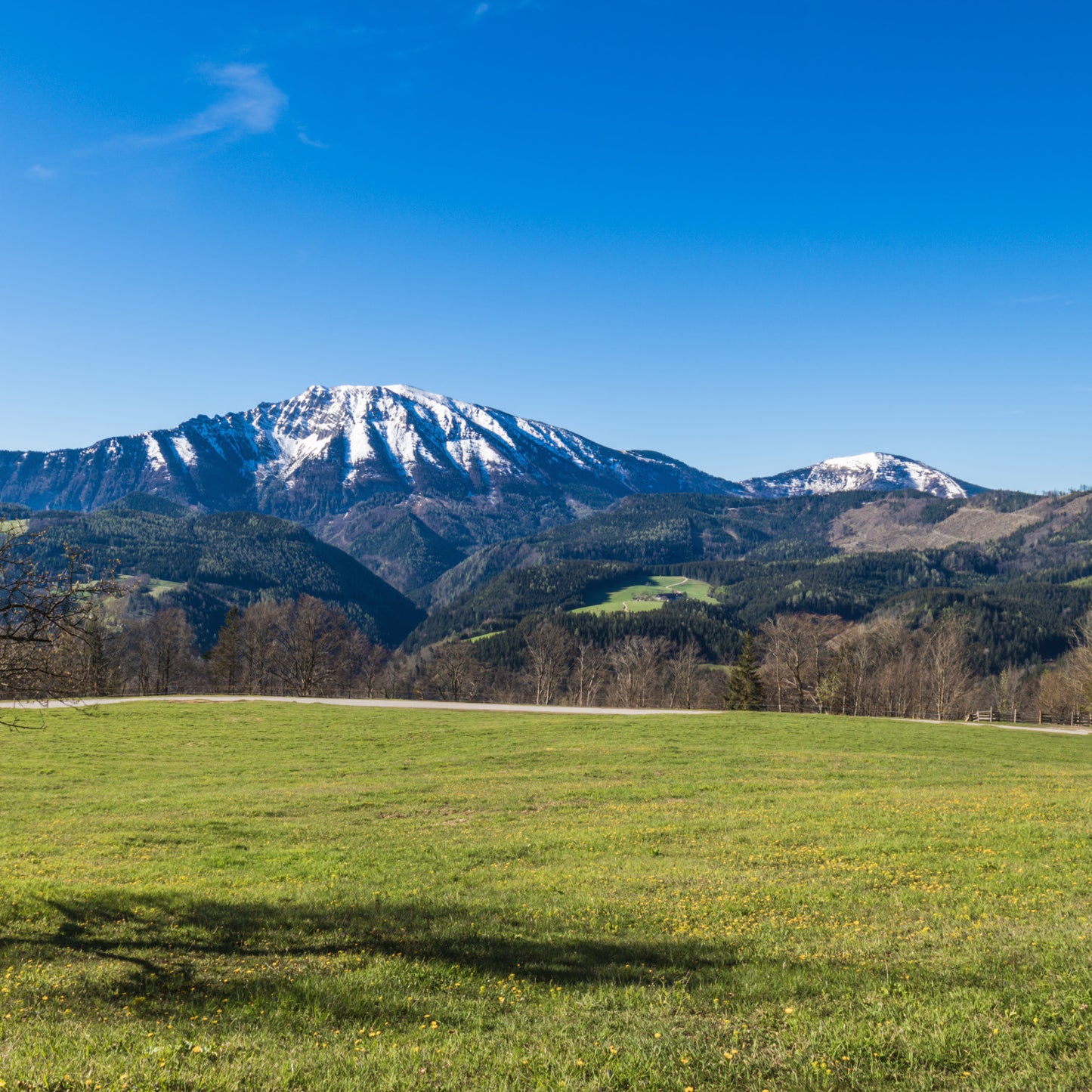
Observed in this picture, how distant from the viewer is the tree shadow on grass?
413 inches

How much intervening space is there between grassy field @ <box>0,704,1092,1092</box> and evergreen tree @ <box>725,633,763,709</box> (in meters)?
58.7

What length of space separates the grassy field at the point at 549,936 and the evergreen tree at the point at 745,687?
58738 millimetres

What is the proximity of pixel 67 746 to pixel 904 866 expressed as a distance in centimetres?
4343

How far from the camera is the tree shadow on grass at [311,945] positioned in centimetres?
1050

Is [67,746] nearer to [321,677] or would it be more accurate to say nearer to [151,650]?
[321,677]

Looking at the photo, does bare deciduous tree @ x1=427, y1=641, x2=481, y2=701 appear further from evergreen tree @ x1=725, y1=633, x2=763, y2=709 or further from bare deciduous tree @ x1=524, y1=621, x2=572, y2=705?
evergreen tree @ x1=725, y1=633, x2=763, y2=709

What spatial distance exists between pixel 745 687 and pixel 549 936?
8112cm

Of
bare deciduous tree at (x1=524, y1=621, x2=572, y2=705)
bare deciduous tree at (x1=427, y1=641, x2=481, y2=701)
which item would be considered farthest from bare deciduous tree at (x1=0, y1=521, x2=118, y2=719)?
bare deciduous tree at (x1=427, y1=641, x2=481, y2=701)

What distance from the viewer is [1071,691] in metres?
107

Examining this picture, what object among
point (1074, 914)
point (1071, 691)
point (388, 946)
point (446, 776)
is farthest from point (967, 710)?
point (388, 946)

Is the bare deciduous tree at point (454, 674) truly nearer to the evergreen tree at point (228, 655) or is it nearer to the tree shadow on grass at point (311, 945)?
the evergreen tree at point (228, 655)

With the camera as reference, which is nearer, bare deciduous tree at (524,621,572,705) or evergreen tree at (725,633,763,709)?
evergreen tree at (725,633,763,709)

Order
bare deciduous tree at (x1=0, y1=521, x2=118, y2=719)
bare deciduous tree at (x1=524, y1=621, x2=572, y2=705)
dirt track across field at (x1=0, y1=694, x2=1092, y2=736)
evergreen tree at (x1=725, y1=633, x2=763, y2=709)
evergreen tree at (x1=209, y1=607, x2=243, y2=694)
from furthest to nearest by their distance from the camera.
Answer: bare deciduous tree at (x1=524, y1=621, x2=572, y2=705), evergreen tree at (x1=209, y1=607, x2=243, y2=694), evergreen tree at (x1=725, y1=633, x2=763, y2=709), dirt track across field at (x1=0, y1=694, x2=1092, y2=736), bare deciduous tree at (x1=0, y1=521, x2=118, y2=719)

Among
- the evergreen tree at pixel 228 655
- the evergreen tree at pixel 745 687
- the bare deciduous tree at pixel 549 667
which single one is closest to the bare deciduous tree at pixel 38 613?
the bare deciduous tree at pixel 549 667
